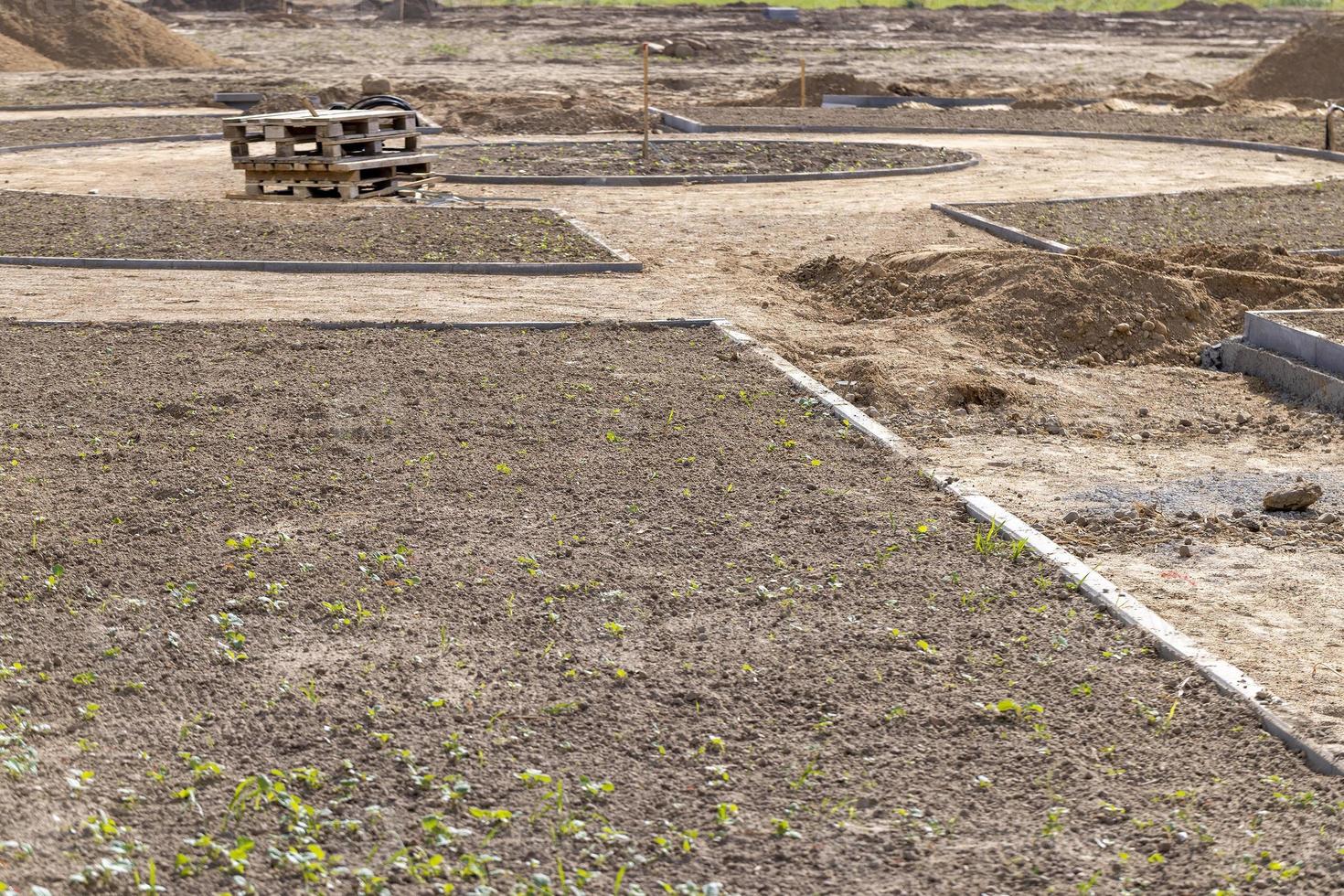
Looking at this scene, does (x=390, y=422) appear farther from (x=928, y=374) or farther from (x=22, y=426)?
(x=928, y=374)

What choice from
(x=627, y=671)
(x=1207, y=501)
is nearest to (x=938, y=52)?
(x=1207, y=501)

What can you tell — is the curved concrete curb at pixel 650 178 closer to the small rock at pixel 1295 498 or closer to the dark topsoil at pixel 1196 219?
the dark topsoil at pixel 1196 219

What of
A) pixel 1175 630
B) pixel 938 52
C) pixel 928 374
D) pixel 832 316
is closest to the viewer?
pixel 1175 630

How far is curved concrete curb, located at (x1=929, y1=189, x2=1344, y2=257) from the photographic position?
14156 millimetres

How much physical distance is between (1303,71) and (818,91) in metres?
10.9

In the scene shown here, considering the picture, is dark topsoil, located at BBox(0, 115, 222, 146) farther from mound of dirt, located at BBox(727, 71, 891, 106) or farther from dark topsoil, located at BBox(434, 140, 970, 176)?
mound of dirt, located at BBox(727, 71, 891, 106)

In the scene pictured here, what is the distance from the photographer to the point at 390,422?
8734mm

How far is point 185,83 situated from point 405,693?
3063cm

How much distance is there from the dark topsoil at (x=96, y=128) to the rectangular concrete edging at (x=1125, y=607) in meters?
18.2

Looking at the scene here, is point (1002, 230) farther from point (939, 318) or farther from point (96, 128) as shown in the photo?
point (96, 128)

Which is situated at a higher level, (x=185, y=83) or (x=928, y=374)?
(x=185, y=83)

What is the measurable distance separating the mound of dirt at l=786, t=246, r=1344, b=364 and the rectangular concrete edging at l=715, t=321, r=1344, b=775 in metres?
2.82

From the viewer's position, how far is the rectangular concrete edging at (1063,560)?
5.29 meters

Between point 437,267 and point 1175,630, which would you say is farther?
point 437,267
